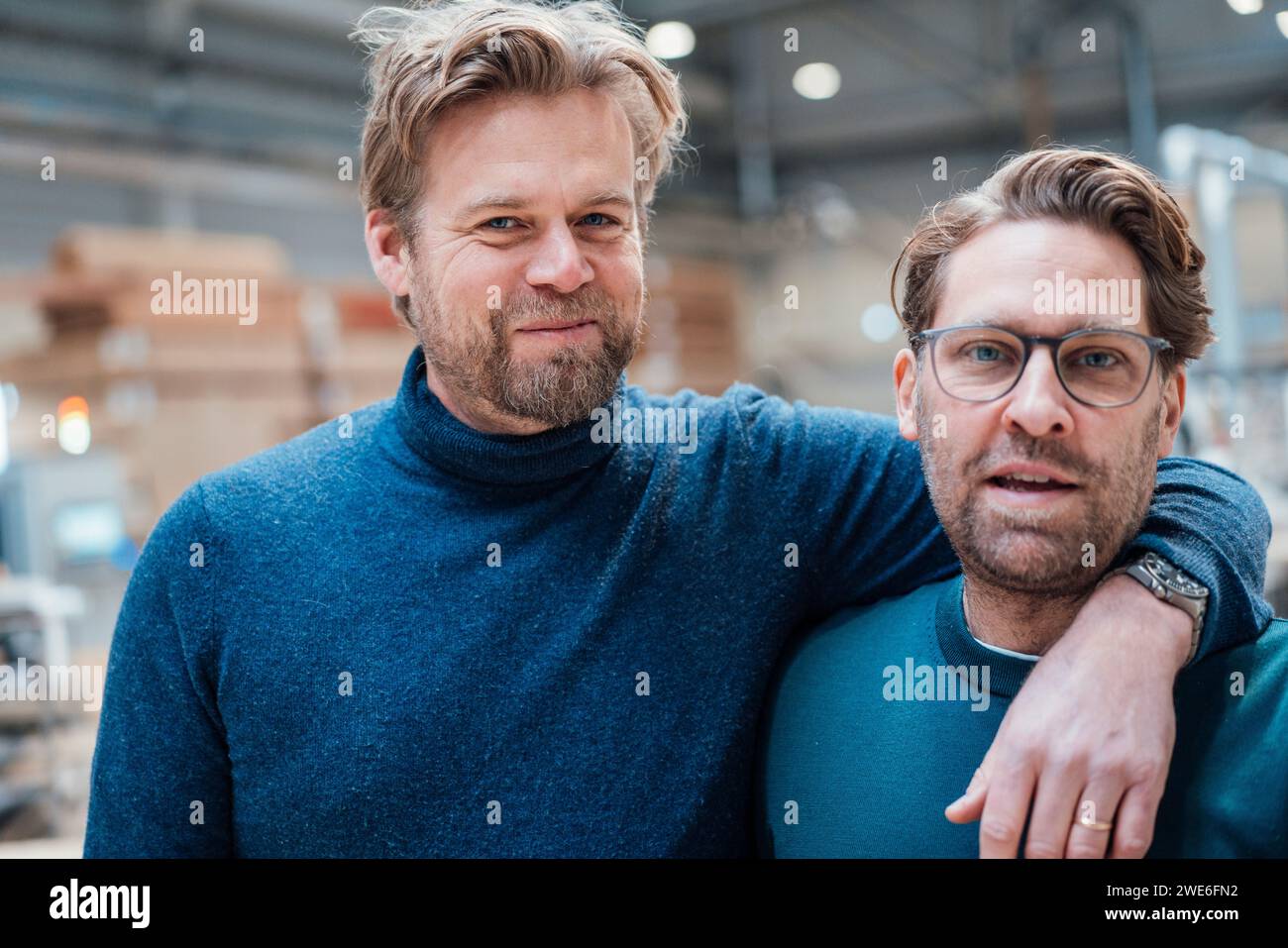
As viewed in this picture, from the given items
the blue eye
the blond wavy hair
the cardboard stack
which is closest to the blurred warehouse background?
the cardboard stack

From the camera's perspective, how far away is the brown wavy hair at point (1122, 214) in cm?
98

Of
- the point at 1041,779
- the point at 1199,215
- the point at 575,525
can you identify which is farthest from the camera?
the point at 1199,215

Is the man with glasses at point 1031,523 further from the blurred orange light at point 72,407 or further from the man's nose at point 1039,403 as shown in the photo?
the blurred orange light at point 72,407

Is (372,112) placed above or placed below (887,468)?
above

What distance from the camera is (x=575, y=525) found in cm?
112

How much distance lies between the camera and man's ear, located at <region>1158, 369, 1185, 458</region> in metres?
1.00

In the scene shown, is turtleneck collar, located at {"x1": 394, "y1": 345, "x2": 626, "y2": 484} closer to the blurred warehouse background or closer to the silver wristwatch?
the silver wristwatch

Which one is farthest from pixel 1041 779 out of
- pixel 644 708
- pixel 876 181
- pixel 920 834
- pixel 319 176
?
pixel 876 181

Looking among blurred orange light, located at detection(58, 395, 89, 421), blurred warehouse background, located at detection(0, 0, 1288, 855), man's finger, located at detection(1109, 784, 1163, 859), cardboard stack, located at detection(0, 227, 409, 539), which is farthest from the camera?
blurred orange light, located at detection(58, 395, 89, 421)

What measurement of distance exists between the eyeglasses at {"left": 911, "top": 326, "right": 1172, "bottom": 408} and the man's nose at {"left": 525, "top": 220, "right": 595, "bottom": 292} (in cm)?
34

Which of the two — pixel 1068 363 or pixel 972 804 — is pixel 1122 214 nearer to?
pixel 1068 363

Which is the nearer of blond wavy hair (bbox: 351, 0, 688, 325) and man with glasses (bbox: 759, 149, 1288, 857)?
man with glasses (bbox: 759, 149, 1288, 857)
